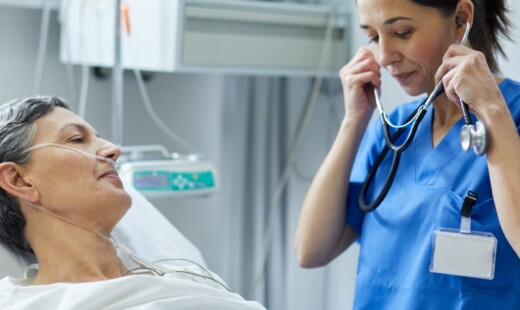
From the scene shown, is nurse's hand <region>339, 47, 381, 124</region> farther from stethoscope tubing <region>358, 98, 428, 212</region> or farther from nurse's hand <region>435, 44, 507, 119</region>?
nurse's hand <region>435, 44, 507, 119</region>

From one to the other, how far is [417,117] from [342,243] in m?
0.42

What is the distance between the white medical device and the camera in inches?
94.0

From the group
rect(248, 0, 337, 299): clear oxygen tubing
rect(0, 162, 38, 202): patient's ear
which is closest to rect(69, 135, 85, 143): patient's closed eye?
rect(0, 162, 38, 202): patient's ear

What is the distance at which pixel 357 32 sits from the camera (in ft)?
8.89

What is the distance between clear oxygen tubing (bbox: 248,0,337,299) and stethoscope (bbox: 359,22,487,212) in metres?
0.93

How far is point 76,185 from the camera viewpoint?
1.72 meters

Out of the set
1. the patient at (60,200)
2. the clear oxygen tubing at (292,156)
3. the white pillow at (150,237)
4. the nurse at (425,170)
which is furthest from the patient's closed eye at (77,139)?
the clear oxygen tubing at (292,156)

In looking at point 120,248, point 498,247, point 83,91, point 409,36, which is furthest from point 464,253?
point 83,91

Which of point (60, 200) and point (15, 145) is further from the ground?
point (15, 145)

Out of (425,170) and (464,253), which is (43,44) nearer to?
(425,170)

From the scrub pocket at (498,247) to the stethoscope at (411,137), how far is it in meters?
0.13

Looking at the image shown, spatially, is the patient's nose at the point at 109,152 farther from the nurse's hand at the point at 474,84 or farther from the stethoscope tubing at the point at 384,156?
the nurse's hand at the point at 474,84

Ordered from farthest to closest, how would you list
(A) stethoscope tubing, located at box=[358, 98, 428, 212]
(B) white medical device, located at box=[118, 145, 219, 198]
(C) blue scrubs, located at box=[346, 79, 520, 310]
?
(B) white medical device, located at box=[118, 145, 219, 198] → (A) stethoscope tubing, located at box=[358, 98, 428, 212] → (C) blue scrubs, located at box=[346, 79, 520, 310]

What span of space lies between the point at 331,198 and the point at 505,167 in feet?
1.62
